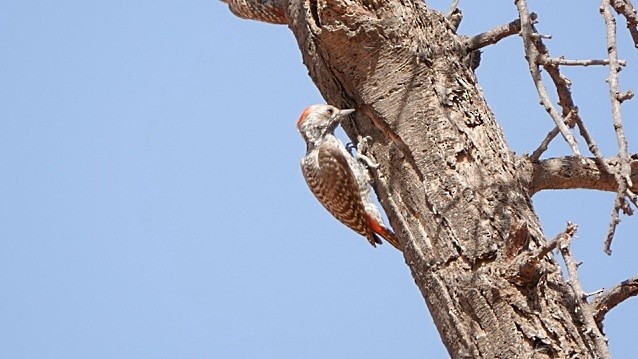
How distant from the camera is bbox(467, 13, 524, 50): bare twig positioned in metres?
3.99

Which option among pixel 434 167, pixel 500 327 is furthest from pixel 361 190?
pixel 500 327

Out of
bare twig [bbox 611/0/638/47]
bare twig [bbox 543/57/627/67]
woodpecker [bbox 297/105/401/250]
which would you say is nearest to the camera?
bare twig [bbox 543/57/627/67]

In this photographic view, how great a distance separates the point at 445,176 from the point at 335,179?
2325 millimetres

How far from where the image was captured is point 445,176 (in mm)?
3779

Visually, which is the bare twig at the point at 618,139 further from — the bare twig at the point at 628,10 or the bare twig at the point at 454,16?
the bare twig at the point at 454,16

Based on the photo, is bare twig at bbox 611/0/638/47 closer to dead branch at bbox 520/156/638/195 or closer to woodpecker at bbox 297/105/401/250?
dead branch at bbox 520/156/638/195

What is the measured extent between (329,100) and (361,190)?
1707mm

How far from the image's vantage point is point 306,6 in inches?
163

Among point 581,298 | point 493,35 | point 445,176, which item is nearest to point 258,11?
point 493,35

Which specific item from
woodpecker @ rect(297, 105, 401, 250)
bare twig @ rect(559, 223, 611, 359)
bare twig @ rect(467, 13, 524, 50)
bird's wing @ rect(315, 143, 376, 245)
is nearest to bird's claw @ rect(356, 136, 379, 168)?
bare twig @ rect(467, 13, 524, 50)

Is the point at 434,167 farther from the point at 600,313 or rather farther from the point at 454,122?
the point at 600,313

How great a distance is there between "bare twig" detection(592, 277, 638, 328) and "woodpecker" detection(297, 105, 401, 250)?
7.38 ft

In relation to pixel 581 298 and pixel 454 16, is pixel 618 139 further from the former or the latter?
pixel 454 16

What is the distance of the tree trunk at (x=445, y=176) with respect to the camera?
3.45 meters
